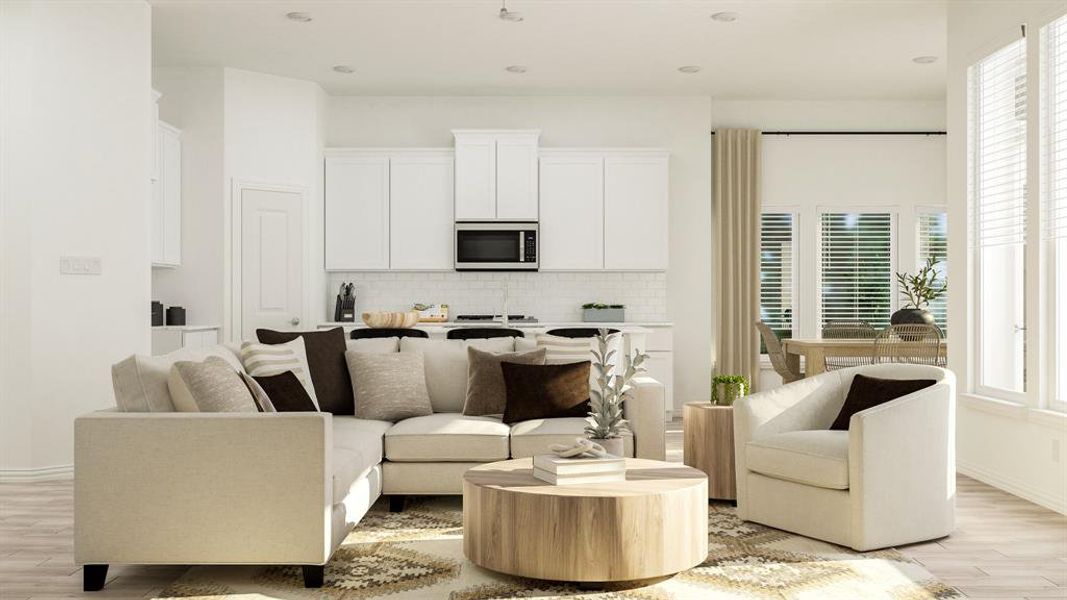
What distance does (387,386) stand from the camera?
16.7 ft

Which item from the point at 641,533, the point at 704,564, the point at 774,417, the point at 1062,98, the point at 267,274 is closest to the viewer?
the point at 641,533

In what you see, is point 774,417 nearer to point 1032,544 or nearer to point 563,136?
point 1032,544

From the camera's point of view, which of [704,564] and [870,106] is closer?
[704,564]

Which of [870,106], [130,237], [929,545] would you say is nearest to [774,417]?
[929,545]

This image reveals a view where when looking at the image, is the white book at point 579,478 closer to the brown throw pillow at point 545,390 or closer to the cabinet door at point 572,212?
the brown throw pillow at point 545,390

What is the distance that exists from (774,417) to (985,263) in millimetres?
2237

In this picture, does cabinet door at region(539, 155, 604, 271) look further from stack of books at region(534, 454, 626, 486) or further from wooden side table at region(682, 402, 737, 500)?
stack of books at region(534, 454, 626, 486)

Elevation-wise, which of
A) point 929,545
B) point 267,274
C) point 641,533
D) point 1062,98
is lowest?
point 929,545

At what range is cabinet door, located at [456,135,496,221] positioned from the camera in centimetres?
866

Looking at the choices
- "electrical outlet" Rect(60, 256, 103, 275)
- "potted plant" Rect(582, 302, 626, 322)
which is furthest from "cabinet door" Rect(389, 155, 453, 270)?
"electrical outlet" Rect(60, 256, 103, 275)

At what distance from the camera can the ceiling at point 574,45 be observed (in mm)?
6480

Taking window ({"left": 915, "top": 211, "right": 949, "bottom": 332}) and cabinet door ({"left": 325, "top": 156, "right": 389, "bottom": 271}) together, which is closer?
cabinet door ({"left": 325, "top": 156, "right": 389, "bottom": 271})

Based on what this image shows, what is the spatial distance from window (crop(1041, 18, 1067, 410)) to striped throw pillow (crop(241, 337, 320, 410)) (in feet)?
13.1

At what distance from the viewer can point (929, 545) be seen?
13.5 feet
